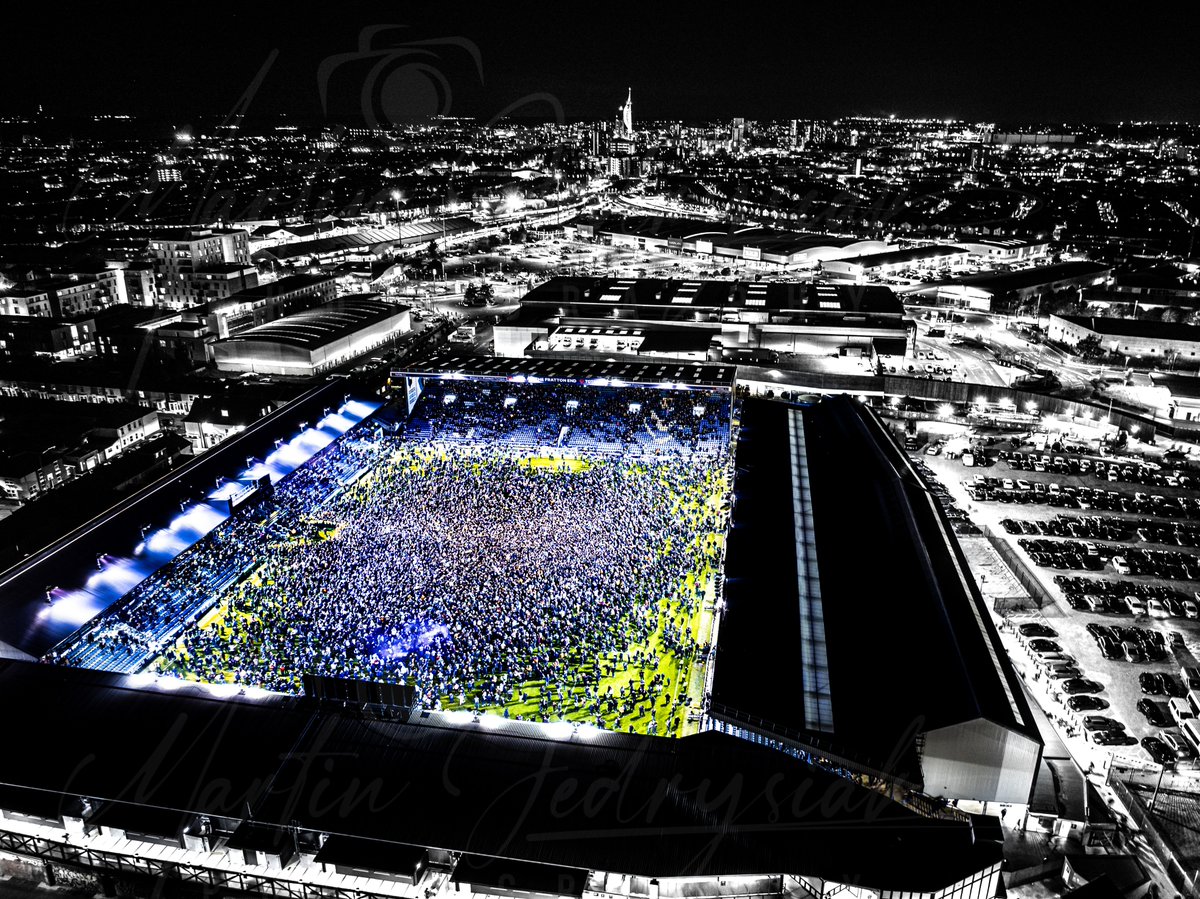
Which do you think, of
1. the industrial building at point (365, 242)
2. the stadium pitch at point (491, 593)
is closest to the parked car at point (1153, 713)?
the stadium pitch at point (491, 593)

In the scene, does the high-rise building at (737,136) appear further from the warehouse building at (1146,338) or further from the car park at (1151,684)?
the car park at (1151,684)

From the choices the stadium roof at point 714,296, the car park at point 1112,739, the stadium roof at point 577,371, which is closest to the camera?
the car park at point 1112,739

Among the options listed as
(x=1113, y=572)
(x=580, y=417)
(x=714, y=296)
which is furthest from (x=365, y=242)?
(x=1113, y=572)

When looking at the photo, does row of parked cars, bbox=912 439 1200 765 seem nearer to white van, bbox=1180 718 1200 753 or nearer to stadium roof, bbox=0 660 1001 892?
white van, bbox=1180 718 1200 753

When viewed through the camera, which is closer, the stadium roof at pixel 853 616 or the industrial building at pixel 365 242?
the stadium roof at pixel 853 616

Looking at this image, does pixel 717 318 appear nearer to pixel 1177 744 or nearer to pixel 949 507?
pixel 949 507

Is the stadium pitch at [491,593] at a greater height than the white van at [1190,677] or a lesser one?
greater
